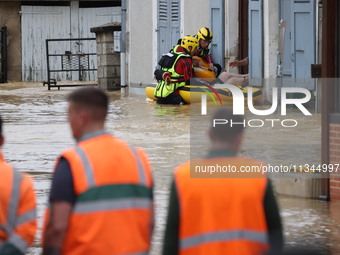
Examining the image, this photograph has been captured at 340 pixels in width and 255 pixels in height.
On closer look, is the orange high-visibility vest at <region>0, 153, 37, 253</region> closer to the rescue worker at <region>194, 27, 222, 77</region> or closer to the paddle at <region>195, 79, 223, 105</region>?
the paddle at <region>195, 79, 223, 105</region>

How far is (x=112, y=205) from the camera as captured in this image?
181 inches

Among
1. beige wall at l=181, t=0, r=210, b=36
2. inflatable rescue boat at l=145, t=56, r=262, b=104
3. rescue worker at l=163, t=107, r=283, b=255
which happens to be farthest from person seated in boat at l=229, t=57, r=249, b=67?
rescue worker at l=163, t=107, r=283, b=255

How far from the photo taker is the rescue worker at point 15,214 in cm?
482

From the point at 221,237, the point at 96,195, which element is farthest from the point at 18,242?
the point at 221,237

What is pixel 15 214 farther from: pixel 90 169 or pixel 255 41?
pixel 255 41

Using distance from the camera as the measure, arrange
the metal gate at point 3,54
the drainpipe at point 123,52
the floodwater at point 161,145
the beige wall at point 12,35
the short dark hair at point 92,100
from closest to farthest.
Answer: the short dark hair at point 92,100
the floodwater at point 161,145
the drainpipe at point 123,52
the metal gate at point 3,54
the beige wall at point 12,35

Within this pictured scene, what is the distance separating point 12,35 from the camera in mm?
34031

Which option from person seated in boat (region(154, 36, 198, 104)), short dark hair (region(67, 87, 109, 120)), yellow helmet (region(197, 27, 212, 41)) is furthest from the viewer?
yellow helmet (region(197, 27, 212, 41))

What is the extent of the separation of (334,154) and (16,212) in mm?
5309

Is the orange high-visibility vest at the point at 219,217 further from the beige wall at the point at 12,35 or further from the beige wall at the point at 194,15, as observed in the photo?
the beige wall at the point at 12,35

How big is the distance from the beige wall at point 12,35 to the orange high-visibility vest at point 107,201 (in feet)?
97.5

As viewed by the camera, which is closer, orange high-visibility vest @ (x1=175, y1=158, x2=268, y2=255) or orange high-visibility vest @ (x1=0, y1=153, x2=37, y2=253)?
orange high-visibility vest @ (x1=175, y1=158, x2=268, y2=255)

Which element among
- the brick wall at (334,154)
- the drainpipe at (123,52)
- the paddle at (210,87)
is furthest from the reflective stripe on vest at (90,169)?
the drainpipe at (123,52)

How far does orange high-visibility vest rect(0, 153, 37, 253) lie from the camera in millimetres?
4859
